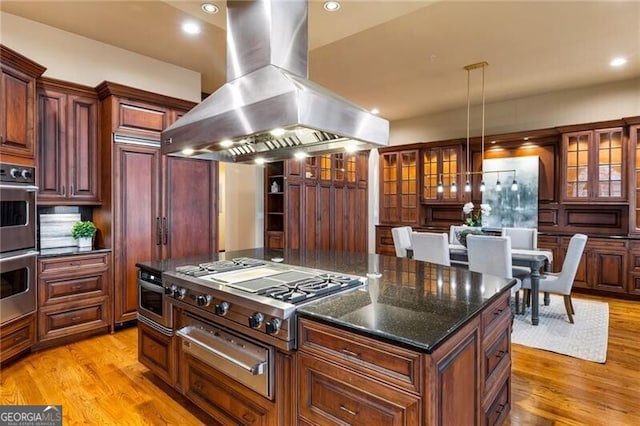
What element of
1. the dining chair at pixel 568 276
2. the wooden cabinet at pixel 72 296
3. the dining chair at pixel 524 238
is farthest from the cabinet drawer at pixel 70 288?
the dining chair at pixel 524 238

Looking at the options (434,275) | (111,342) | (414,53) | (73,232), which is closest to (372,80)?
(414,53)

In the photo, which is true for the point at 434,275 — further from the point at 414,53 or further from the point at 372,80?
the point at 372,80

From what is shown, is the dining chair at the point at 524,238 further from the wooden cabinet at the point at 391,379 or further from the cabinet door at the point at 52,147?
the cabinet door at the point at 52,147

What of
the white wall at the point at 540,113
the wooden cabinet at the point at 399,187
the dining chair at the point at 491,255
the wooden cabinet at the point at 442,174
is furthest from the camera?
the wooden cabinet at the point at 399,187

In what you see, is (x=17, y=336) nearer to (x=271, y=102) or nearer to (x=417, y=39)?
(x=271, y=102)

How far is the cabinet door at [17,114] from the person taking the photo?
2709mm

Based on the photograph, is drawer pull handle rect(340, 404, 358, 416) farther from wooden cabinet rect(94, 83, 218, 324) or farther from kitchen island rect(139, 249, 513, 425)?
wooden cabinet rect(94, 83, 218, 324)

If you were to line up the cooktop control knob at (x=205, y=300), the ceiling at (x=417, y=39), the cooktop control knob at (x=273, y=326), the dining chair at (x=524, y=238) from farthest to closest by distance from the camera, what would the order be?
the dining chair at (x=524, y=238) < the ceiling at (x=417, y=39) < the cooktop control knob at (x=205, y=300) < the cooktop control knob at (x=273, y=326)

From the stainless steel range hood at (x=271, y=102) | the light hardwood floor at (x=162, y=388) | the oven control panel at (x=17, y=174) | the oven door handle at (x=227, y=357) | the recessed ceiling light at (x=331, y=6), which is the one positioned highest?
the recessed ceiling light at (x=331, y=6)

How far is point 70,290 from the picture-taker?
128 inches

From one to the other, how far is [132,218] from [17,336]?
52.4 inches

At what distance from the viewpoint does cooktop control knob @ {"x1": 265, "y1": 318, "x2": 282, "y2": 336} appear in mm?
1487

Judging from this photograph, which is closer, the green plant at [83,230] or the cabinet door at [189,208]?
the green plant at [83,230]

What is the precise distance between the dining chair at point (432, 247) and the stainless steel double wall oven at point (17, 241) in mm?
3770
